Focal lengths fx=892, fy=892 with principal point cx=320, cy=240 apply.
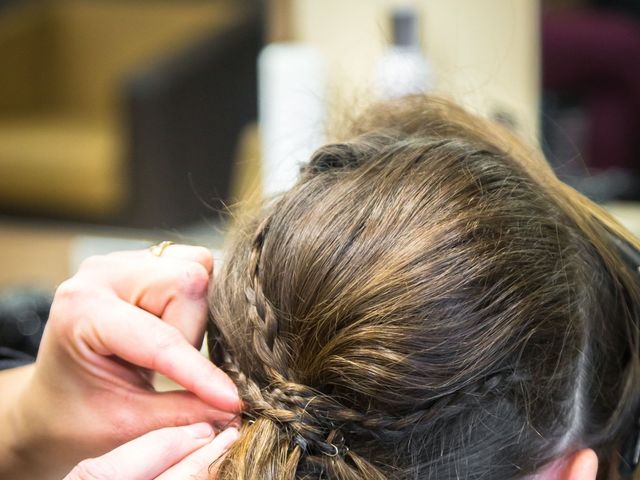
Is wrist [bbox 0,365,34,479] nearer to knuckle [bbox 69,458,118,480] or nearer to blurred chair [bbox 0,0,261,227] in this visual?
knuckle [bbox 69,458,118,480]

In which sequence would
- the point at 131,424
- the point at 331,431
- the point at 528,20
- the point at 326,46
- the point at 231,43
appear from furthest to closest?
the point at 231,43 < the point at 326,46 < the point at 528,20 < the point at 131,424 < the point at 331,431

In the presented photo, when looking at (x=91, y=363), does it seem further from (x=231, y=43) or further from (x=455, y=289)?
(x=231, y=43)

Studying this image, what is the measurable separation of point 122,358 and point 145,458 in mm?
144

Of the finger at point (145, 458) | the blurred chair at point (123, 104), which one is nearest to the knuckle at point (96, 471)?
the finger at point (145, 458)

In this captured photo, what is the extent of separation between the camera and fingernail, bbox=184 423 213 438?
0.77 meters

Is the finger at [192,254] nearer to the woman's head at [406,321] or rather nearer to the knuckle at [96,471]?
the woman's head at [406,321]

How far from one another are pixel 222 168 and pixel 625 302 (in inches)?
67.5

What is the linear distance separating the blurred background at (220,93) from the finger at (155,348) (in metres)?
0.46

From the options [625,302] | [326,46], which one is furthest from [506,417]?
[326,46]

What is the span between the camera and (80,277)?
879mm

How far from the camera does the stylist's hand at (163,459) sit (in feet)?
2.37

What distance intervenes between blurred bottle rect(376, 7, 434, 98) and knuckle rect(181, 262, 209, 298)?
107 cm

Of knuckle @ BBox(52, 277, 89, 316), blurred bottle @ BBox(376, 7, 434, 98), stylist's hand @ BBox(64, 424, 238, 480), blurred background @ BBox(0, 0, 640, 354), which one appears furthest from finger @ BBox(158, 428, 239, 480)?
blurred bottle @ BBox(376, 7, 434, 98)

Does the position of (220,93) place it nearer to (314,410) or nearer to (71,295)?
(71,295)
